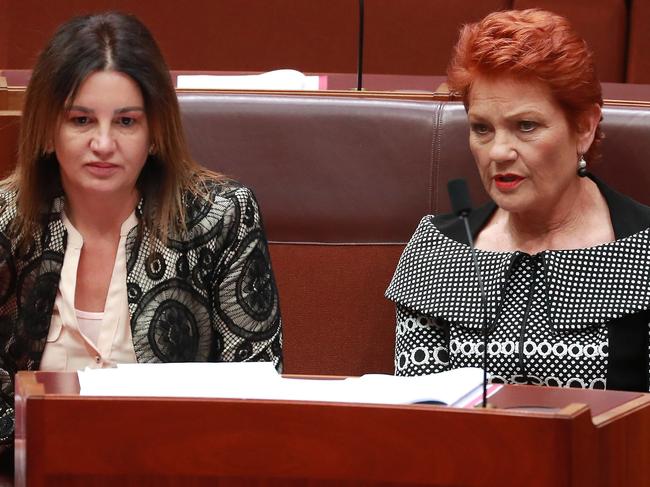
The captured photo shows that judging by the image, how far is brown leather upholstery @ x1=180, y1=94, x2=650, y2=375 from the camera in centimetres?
198

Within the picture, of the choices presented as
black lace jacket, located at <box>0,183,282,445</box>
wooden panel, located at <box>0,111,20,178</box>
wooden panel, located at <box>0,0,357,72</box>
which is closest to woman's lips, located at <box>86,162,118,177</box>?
black lace jacket, located at <box>0,183,282,445</box>

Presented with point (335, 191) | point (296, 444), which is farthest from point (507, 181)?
point (296, 444)

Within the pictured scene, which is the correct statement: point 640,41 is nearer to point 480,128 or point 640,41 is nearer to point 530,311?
point 480,128

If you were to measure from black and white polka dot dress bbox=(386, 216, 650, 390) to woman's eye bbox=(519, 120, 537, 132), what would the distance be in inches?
7.2

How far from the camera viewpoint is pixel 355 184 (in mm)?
1981

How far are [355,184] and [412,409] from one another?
0.97m

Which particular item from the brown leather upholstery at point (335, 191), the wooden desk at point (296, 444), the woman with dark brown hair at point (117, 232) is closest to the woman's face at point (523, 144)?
the brown leather upholstery at point (335, 191)

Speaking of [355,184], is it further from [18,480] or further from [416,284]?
[18,480]

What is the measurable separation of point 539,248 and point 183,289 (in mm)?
535

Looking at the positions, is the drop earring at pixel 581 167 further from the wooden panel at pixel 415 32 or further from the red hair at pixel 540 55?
the wooden panel at pixel 415 32

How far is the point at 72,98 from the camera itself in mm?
1664

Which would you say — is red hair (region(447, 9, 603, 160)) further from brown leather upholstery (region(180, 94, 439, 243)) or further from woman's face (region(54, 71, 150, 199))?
woman's face (region(54, 71, 150, 199))

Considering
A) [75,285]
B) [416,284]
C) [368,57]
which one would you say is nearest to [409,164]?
[416,284]

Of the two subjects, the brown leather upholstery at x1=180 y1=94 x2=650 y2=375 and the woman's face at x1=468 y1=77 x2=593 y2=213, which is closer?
the woman's face at x1=468 y1=77 x2=593 y2=213
